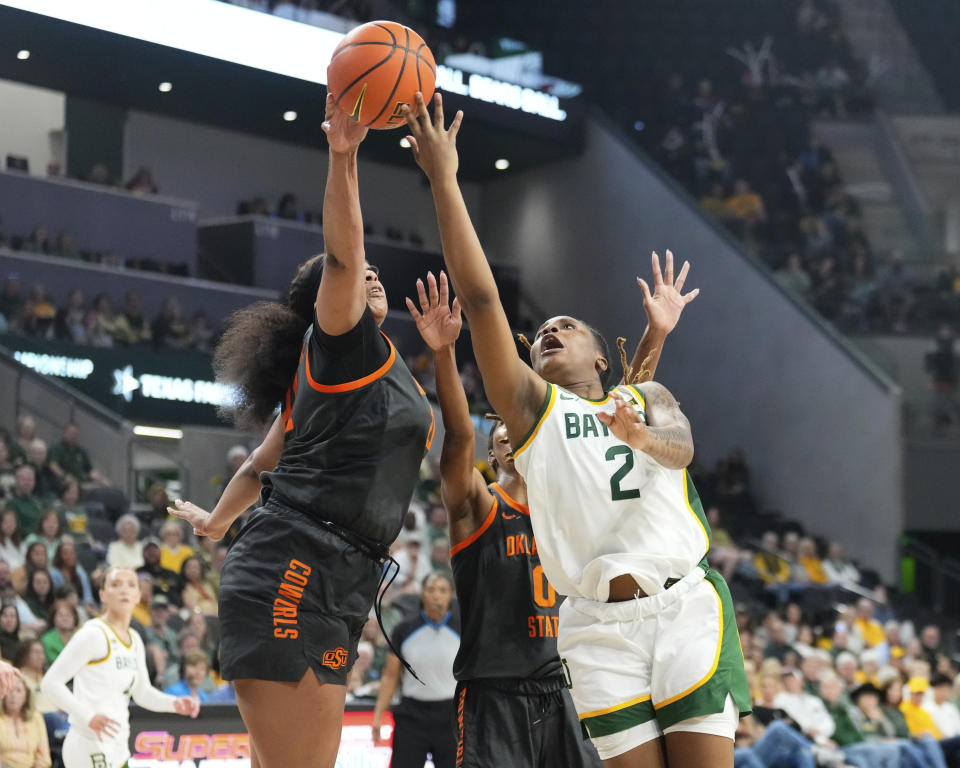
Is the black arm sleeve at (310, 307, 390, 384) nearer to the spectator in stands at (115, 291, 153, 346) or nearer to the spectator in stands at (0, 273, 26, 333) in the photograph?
the spectator in stands at (0, 273, 26, 333)

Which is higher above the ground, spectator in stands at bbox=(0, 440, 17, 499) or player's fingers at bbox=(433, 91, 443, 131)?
spectator in stands at bbox=(0, 440, 17, 499)

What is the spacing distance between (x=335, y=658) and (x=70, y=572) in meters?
7.54

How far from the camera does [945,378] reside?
19.3 m

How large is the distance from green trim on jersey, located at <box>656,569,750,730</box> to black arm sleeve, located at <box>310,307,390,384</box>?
1.24 metres

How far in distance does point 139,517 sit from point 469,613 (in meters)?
9.01

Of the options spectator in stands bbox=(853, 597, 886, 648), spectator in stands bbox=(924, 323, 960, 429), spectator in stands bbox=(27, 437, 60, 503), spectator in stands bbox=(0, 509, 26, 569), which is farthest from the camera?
spectator in stands bbox=(924, 323, 960, 429)

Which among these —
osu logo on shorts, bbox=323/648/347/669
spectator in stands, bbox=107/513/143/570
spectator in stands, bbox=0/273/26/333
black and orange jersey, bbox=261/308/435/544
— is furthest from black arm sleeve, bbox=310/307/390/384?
spectator in stands, bbox=0/273/26/333

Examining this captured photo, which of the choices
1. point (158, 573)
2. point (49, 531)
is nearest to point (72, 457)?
point (49, 531)

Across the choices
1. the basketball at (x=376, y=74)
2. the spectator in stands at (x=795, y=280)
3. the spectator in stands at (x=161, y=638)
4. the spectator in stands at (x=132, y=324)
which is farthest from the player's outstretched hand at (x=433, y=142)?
the spectator in stands at (x=795, y=280)

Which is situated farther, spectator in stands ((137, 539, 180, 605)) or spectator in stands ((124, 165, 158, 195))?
spectator in stands ((124, 165, 158, 195))

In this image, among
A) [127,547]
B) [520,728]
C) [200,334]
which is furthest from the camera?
[200,334]

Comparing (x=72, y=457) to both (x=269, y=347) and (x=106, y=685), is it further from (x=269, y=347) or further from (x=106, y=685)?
(x=269, y=347)

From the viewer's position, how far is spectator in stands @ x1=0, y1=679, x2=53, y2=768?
293 inches

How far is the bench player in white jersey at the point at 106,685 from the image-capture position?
641cm
